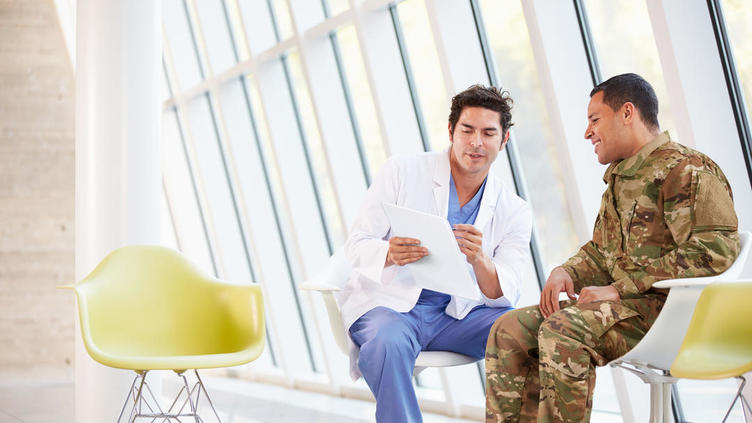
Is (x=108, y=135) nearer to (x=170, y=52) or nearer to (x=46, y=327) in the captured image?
(x=170, y=52)

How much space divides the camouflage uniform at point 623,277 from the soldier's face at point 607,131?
4 centimetres

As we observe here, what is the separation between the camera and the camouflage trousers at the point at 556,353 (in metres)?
2.17

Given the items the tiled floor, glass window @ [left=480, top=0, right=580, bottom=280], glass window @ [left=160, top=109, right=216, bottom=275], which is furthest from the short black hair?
glass window @ [left=160, top=109, right=216, bottom=275]

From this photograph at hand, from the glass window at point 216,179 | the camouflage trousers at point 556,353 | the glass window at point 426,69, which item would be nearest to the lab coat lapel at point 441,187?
the camouflage trousers at point 556,353

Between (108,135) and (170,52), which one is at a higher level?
(170,52)

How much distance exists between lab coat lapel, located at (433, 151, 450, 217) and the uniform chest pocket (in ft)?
2.60

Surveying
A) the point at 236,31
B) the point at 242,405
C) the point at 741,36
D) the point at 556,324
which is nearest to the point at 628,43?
the point at 741,36

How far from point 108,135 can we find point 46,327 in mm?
4931

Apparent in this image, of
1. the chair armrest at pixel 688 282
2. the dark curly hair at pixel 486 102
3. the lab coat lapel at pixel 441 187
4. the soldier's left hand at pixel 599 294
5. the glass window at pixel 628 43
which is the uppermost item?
the glass window at pixel 628 43

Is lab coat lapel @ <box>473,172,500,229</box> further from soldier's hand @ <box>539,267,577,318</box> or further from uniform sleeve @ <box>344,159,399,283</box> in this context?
soldier's hand @ <box>539,267,577,318</box>

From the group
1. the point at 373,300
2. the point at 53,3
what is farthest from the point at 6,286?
the point at 373,300

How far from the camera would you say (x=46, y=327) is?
8227 mm

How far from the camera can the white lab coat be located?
9.14ft

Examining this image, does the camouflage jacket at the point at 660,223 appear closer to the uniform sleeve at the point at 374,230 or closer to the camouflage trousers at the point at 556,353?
the camouflage trousers at the point at 556,353
